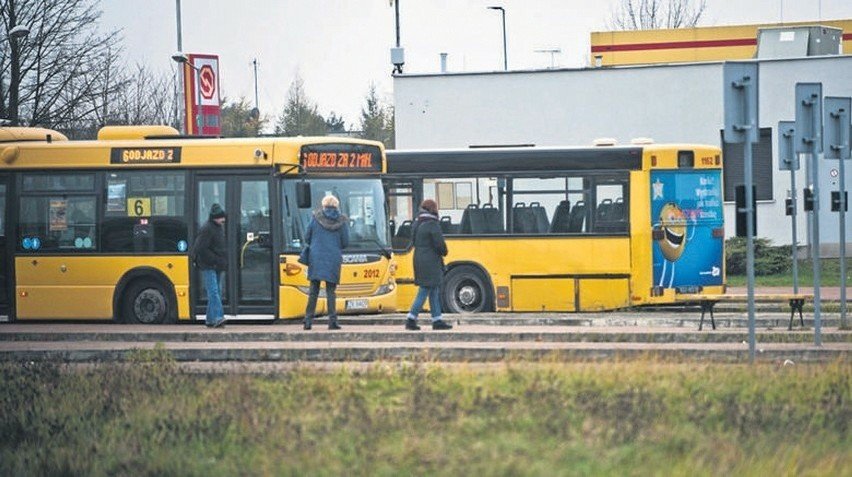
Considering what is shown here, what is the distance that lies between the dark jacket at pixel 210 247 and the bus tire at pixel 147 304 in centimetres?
169

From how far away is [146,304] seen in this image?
24.5m

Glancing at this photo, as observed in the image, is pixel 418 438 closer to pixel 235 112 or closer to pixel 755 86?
pixel 755 86

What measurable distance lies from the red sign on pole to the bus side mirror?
1563cm

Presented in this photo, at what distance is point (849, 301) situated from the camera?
96.0 feet

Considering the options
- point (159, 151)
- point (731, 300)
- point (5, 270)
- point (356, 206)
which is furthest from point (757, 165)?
point (5, 270)

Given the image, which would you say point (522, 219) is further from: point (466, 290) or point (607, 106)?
point (607, 106)

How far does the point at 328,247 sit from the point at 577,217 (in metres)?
5.73

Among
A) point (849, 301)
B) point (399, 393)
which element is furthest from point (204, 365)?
point (849, 301)

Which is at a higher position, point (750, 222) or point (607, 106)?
point (607, 106)

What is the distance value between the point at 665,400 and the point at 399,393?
7.69ft

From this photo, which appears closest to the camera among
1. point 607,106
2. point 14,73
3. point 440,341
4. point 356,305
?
point 440,341

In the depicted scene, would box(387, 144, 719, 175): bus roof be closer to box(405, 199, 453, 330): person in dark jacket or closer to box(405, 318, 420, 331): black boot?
box(405, 199, 453, 330): person in dark jacket

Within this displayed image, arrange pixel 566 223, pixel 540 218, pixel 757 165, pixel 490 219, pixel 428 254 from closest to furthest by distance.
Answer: pixel 428 254
pixel 566 223
pixel 540 218
pixel 490 219
pixel 757 165

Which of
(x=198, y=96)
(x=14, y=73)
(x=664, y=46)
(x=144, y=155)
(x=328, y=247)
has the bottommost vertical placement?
(x=328, y=247)
